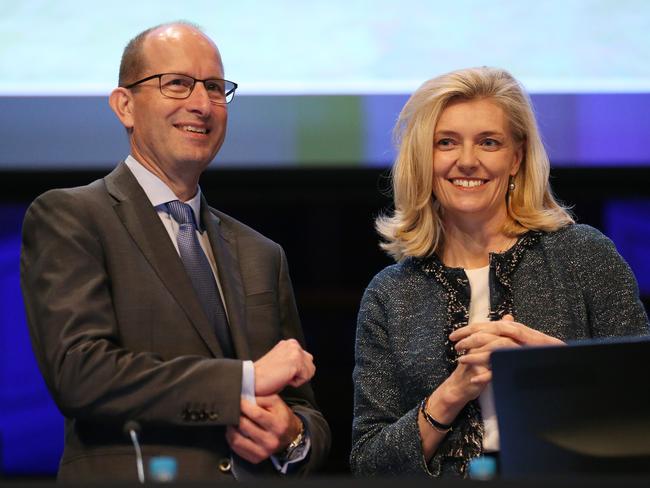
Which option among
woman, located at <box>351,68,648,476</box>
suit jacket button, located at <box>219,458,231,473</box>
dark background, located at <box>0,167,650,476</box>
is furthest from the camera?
dark background, located at <box>0,167,650,476</box>

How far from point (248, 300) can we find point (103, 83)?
1.56 metres

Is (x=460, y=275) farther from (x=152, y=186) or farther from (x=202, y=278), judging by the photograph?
(x=152, y=186)

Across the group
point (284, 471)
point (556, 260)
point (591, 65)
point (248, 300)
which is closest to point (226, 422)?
point (284, 471)

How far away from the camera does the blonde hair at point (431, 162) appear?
2602mm

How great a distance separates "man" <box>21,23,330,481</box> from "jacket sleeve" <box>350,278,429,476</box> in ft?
0.47

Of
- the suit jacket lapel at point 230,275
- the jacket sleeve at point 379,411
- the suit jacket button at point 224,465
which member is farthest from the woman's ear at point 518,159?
the suit jacket button at point 224,465

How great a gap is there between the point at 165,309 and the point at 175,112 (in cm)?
51

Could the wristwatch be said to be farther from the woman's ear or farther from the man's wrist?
the woman's ear

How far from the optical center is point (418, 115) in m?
2.63

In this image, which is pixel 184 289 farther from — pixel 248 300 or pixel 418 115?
pixel 418 115

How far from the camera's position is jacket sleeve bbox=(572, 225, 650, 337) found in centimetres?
243

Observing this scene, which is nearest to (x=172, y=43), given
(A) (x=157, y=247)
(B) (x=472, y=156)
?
(A) (x=157, y=247)

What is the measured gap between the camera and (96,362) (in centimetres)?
206

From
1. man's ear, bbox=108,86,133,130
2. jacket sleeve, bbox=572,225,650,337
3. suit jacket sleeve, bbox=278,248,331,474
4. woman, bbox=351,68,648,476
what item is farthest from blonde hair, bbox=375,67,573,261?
man's ear, bbox=108,86,133,130
